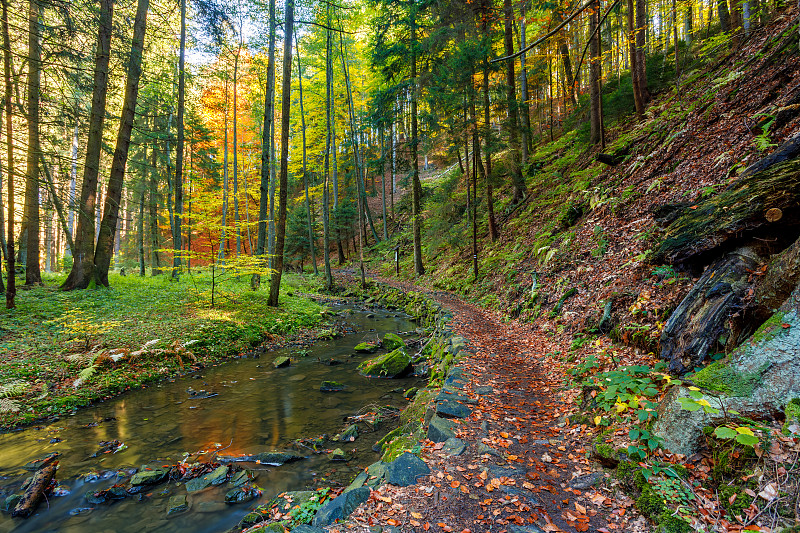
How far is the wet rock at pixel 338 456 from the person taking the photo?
4484 mm

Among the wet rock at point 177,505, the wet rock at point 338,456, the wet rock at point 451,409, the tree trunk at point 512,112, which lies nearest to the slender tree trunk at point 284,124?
the tree trunk at point 512,112

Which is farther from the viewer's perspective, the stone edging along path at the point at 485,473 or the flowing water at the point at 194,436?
the flowing water at the point at 194,436

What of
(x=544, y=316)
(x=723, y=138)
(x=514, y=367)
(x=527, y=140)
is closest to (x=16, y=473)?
(x=514, y=367)

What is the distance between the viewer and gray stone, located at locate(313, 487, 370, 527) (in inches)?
99.5

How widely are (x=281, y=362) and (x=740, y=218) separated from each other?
28.3 feet

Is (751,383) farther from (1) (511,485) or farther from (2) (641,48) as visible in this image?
(2) (641,48)

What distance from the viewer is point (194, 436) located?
16.6ft

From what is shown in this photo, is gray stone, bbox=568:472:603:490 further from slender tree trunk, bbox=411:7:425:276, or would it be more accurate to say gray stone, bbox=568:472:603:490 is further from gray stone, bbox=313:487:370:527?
slender tree trunk, bbox=411:7:425:276

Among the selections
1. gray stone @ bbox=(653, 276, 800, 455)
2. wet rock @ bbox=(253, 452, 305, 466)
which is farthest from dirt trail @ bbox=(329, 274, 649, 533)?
wet rock @ bbox=(253, 452, 305, 466)

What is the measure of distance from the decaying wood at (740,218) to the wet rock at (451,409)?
3386mm

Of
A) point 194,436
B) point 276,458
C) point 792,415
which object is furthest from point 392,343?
point 792,415

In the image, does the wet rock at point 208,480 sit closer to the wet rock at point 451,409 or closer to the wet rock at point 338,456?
the wet rock at point 338,456

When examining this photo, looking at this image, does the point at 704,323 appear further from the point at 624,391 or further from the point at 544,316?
the point at 544,316

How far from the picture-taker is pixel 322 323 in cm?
1205
